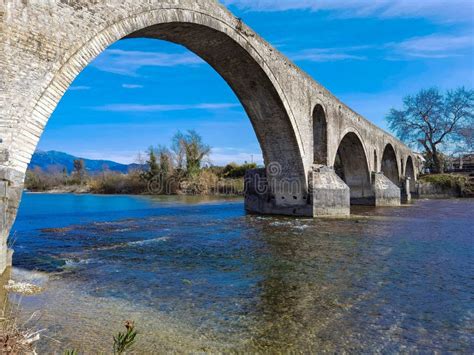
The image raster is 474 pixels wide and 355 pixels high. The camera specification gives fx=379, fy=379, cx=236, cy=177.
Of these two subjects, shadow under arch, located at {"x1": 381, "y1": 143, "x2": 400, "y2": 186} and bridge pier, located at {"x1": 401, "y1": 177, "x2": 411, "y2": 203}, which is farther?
shadow under arch, located at {"x1": 381, "y1": 143, "x2": 400, "y2": 186}

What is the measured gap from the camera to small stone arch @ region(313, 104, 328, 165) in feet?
69.2

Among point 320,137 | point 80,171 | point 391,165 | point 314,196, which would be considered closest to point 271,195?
point 314,196

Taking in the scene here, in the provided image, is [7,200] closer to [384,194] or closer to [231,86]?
[231,86]

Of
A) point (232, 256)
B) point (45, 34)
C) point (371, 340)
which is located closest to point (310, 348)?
point (371, 340)

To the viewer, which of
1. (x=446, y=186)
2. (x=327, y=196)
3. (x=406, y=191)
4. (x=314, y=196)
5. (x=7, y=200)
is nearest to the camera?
(x=7, y=200)

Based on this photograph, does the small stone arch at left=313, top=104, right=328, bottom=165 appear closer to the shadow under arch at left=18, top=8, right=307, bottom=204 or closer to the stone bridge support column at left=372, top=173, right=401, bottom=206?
the shadow under arch at left=18, top=8, right=307, bottom=204

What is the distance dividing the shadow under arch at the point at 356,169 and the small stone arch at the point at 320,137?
257 inches

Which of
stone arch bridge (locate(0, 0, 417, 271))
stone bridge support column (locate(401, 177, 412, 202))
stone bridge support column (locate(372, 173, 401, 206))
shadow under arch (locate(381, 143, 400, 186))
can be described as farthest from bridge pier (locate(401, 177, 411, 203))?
stone bridge support column (locate(372, 173, 401, 206))

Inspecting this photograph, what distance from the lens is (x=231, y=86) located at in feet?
54.9

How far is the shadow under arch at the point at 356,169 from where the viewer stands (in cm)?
2792

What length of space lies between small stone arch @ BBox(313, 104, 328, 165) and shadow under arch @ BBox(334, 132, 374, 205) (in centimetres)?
652

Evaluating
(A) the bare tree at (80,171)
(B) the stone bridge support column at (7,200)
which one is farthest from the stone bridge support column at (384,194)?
(A) the bare tree at (80,171)

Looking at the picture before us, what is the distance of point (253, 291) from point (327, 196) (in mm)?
12466

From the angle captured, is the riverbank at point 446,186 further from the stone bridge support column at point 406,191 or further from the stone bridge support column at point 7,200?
the stone bridge support column at point 7,200
